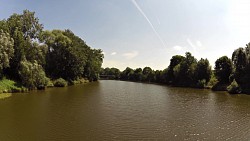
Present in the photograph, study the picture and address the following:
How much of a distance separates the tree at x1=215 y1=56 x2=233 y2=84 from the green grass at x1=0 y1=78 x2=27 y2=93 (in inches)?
2525

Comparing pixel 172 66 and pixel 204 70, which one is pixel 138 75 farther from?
pixel 204 70

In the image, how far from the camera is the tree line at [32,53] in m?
53.5

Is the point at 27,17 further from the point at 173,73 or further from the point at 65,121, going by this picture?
the point at 173,73

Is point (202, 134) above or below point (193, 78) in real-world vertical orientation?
below

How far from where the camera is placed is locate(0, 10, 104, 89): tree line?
53500mm

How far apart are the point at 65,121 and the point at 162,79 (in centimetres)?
10758

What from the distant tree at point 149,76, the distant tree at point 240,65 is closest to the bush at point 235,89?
the distant tree at point 240,65

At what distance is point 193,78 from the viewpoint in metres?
95.9

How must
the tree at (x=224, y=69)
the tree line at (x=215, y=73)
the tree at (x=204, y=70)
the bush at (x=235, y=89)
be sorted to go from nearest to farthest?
1. the bush at (x=235, y=89)
2. the tree line at (x=215, y=73)
3. the tree at (x=224, y=69)
4. the tree at (x=204, y=70)

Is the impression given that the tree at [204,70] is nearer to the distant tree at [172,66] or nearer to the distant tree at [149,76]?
the distant tree at [172,66]

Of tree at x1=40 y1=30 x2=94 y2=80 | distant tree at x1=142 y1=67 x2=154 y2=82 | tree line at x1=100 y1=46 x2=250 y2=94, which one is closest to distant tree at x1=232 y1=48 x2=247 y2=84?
tree line at x1=100 y1=46 x2=250 y2=94

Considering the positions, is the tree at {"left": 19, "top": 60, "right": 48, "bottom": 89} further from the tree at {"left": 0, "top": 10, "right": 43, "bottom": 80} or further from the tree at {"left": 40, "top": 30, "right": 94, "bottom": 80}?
the tree at {"left": 40, "top": 30, "right": 94, "bottom": 80}

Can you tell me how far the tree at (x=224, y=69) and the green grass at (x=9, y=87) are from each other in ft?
210

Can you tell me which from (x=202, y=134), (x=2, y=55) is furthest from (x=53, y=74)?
(x=202, y=134)
